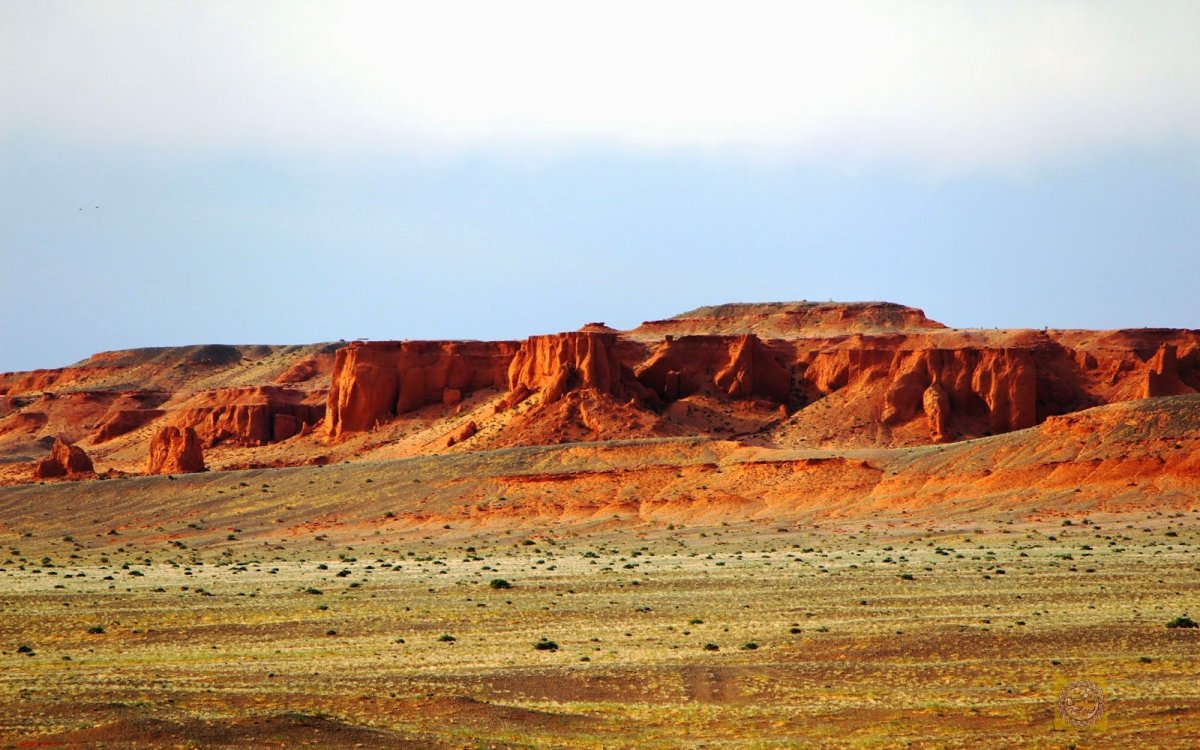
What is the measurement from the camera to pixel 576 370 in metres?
91.1

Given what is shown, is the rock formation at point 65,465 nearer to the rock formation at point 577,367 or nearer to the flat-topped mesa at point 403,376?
the flat-topped mesa at point 403,376

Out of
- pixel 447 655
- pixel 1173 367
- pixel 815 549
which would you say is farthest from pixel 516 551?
pixel 1173 367

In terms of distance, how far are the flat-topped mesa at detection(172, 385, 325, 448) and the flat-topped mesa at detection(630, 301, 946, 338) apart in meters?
29.9

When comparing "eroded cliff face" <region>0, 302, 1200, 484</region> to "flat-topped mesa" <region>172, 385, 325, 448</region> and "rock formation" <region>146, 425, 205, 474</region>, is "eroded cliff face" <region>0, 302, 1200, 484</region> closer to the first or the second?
"flat-topped mesa" <region>172, 385, 325, 448</region>

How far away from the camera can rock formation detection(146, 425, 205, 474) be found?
8575 centimetres

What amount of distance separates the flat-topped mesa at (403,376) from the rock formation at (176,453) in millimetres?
12622
